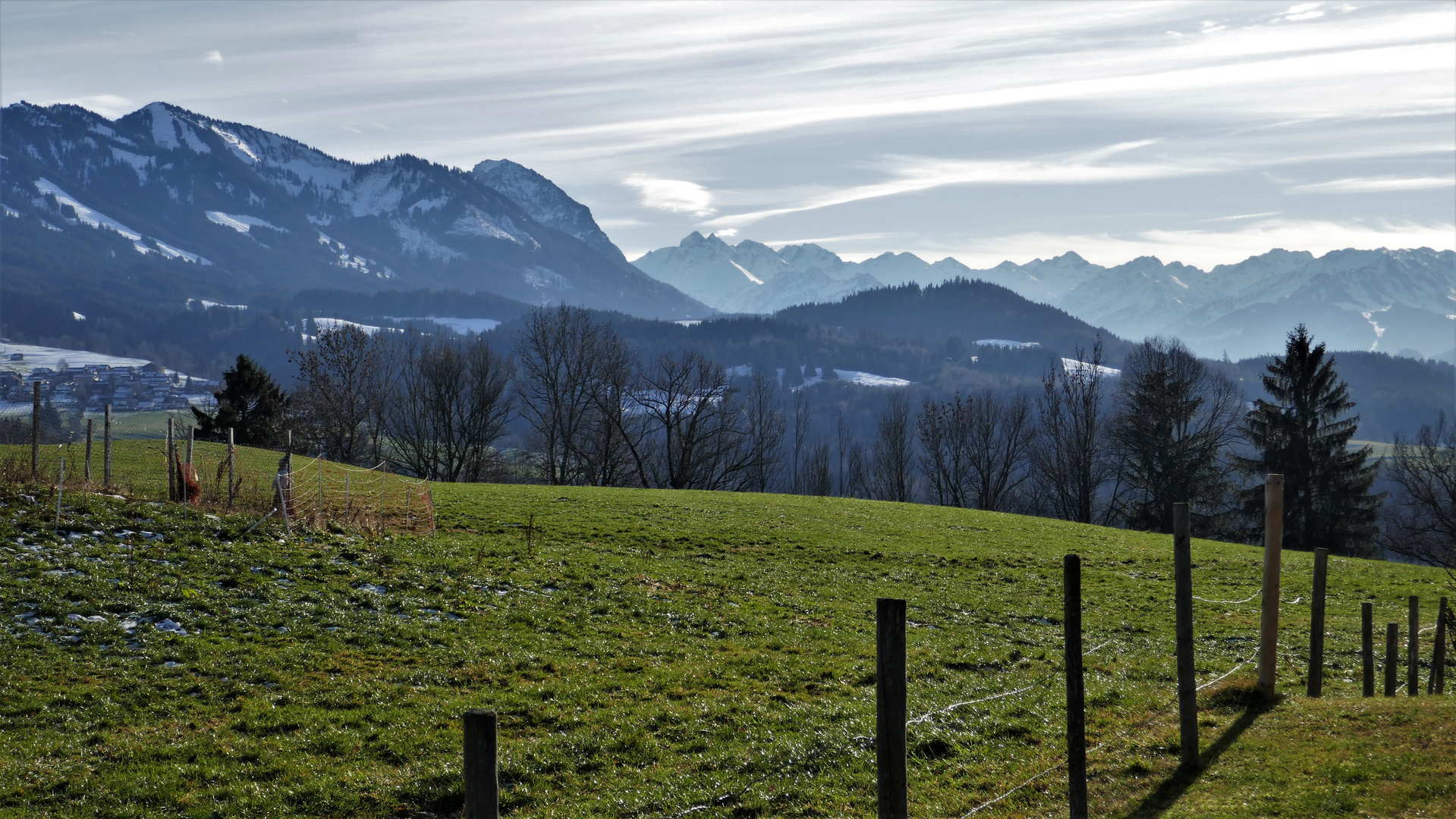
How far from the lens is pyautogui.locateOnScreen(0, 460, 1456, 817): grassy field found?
9.98 metres

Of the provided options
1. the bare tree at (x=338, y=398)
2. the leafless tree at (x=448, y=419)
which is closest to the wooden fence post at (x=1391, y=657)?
the bare tree at (x=338, y=398)

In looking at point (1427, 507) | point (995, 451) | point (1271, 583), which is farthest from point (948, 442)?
point (1271, 583)

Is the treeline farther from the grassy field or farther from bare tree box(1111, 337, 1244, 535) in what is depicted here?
the grassy field

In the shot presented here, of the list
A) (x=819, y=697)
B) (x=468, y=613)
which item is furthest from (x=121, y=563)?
(x=819, y=697)

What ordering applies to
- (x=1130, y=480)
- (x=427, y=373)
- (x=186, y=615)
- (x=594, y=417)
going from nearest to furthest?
(x=186, y=615) < (x=1130, y=480) < (x=594, y=417) < (x=427, y=373)

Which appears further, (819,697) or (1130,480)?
(1130,480)

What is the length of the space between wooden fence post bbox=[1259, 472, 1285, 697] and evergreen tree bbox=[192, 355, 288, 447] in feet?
232

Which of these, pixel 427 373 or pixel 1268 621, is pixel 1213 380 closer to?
pixel 427 373

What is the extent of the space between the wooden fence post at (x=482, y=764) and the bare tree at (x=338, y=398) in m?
Answer: 71.4

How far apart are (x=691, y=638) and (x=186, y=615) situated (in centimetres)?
986

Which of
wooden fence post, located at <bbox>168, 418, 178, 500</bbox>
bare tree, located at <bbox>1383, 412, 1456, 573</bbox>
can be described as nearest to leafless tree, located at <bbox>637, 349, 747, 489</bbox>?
wooden fence post, located at <bbox>168, 418, 178, 500</bbox>

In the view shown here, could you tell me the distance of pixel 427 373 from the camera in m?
91.0

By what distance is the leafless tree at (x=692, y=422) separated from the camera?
76.1 m

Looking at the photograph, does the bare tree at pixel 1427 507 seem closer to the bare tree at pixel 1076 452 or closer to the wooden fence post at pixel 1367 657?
the wooden fence post at pixel 1367 657
